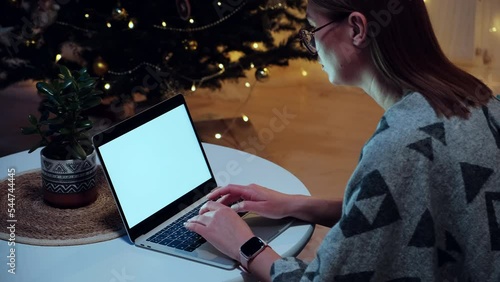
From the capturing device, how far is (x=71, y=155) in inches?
53.6

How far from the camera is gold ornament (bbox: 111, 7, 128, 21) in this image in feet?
9.14

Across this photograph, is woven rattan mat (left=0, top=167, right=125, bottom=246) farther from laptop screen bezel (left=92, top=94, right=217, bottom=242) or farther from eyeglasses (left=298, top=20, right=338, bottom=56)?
eyeglasses (left=298, top=20, right=338, bottom=56)

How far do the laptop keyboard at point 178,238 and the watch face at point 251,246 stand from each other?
0.35 feet

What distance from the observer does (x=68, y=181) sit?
1.36 m

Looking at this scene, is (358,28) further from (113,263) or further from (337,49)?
(113,263)

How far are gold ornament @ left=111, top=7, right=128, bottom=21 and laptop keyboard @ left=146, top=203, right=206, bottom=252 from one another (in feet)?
5.27

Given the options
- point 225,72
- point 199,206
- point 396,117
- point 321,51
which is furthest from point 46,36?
point 396,117

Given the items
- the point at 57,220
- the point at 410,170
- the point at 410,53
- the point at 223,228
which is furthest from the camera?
the point at 57,220

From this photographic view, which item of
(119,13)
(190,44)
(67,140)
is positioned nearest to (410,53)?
(67,140)

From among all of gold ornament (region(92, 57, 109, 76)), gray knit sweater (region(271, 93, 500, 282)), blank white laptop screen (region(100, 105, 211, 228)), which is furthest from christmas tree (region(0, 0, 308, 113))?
gray knit sweater (region(271, 93, 500, 282))

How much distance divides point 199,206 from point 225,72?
1.75 metres

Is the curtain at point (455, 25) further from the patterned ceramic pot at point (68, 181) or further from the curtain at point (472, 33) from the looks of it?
the patterned ceramic pot at point (68, 181)

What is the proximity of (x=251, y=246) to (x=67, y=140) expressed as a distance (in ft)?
1.39

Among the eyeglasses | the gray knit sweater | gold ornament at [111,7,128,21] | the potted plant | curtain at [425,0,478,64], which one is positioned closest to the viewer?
the gray knit sweater
